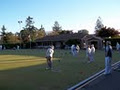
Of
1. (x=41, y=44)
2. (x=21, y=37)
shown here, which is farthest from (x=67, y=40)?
(x=21, y=37)

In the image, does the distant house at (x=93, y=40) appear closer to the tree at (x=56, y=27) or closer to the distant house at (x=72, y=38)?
the distant house at (x=72, y=38)

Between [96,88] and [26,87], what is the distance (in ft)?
9.74

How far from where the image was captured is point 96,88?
11.5 metres

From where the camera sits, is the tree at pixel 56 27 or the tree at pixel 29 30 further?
the tree at pixel 56 27

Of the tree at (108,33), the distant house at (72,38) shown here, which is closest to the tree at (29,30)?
the distant house at (72,38)

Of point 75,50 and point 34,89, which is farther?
point 75,50

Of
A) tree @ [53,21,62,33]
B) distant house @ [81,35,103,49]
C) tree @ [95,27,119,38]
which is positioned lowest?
distant house @ [81,35,103,49]

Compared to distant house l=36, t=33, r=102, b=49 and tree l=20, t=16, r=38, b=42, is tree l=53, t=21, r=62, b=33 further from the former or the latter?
distant house l=36, t=33, r=102, b=49

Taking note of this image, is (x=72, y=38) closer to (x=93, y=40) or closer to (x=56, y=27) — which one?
(x=93, y=40)

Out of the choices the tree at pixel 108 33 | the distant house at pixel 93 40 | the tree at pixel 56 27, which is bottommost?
the distant house at pixel 93 40

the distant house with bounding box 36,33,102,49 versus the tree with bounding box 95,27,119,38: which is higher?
the tree with bounding box 95,27,119,38

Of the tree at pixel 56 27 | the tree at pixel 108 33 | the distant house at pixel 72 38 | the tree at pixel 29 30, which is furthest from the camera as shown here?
the tree at pixel 56 27

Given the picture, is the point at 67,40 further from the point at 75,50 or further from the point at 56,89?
the point at 56,89

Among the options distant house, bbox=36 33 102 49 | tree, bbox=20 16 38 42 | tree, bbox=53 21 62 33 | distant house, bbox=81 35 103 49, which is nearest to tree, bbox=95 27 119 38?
distant house, bbox=36 33 102 49
